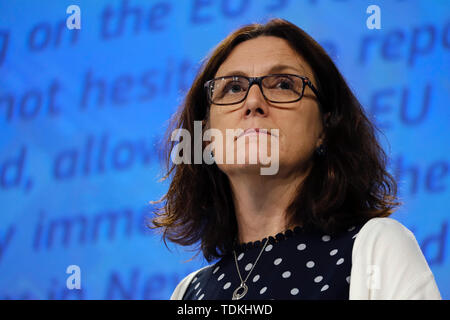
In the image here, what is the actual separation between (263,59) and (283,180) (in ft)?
0.94

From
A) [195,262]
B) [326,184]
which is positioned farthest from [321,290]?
[195,262]

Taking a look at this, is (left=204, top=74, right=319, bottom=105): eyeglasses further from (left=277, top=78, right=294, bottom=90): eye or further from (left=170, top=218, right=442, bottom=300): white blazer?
(left=170, top=218, right=442, bottom=300): white blazer

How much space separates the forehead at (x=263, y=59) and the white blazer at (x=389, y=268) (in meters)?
0.44

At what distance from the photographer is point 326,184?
3.91ft

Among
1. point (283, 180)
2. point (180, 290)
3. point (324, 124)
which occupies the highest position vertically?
point (324, 124)

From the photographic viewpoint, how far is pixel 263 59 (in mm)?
1258

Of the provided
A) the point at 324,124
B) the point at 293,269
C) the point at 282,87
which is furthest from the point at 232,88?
the point at 293,269

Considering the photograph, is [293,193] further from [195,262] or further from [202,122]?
[195,262]

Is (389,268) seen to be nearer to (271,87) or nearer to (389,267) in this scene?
(389,267)

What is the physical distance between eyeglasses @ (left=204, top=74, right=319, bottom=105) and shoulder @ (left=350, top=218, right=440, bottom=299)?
366 millimetres

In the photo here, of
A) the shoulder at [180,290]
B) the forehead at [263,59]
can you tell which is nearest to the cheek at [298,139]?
the forehead at [263,59]

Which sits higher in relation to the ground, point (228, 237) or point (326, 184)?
point (326, 184)

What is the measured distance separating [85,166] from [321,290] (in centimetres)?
145
